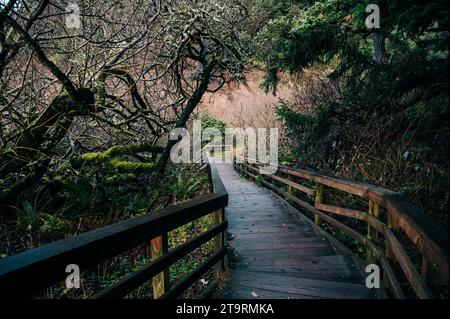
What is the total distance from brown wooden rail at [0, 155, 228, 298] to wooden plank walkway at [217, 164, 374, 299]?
630 millimetres

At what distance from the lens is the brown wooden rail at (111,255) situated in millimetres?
1183

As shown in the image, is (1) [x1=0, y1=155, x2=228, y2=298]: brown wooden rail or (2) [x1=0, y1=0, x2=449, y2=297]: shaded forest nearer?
(1) [x1=0, y1=155, x2=228, y2=298]: brown wooden rail

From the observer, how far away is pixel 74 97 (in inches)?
182

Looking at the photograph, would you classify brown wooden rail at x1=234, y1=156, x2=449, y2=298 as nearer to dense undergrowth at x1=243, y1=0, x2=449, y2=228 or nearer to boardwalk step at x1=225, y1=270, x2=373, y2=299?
boardwalk step at x1=225, y1=270, x2=373, y2=299

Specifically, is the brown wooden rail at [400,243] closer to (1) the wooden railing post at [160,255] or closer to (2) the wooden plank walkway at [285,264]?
(2) the wooden plank walkway at [285,264]

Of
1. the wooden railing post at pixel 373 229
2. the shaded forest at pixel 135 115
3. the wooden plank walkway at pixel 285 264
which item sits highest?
the shaded forest at pixel 135 115

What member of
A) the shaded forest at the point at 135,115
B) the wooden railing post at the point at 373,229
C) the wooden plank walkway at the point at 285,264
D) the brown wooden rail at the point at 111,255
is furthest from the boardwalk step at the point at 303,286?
the shaded forest at the point at 135,115

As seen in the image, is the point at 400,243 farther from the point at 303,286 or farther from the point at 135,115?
the point at 135,115

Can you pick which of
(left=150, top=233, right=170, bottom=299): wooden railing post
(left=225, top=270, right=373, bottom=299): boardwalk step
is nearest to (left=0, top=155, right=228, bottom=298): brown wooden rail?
(left=150, top=233, right=170, bottom=299): wooden railing post

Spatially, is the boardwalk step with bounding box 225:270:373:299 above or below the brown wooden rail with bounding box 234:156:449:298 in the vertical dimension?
below

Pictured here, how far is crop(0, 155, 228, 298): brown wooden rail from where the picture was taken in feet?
3.88

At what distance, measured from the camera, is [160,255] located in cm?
226

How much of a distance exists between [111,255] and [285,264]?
2.73 meters
